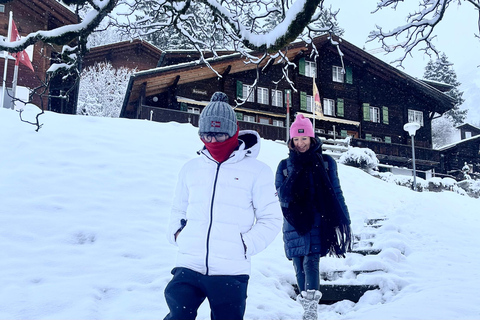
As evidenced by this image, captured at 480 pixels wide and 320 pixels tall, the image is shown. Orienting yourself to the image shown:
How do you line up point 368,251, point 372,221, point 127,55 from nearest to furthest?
point 368,251 < point 372,221 < point 127,55

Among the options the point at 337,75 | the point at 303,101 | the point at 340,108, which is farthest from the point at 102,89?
the point at 340,108

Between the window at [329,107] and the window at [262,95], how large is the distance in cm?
444

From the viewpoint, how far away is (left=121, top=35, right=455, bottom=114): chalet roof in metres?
18.7

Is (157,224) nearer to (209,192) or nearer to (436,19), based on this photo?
(209,192)

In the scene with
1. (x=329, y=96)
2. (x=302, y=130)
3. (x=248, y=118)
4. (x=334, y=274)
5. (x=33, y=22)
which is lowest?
(x=334, y=274)

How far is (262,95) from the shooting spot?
25.2 metres

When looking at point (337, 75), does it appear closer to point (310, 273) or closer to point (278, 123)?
point (278, 123)

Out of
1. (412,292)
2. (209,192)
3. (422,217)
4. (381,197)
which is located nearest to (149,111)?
(381,197)

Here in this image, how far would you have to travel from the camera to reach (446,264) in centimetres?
604

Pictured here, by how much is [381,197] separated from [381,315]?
803 centimetres

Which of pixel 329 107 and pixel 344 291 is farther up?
pixel 329 107

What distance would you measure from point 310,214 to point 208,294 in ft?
5.58

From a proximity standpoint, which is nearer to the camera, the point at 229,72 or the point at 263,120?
the point at 229,72

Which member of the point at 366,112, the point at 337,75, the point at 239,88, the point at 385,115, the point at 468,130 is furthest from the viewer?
the point at 468,130
